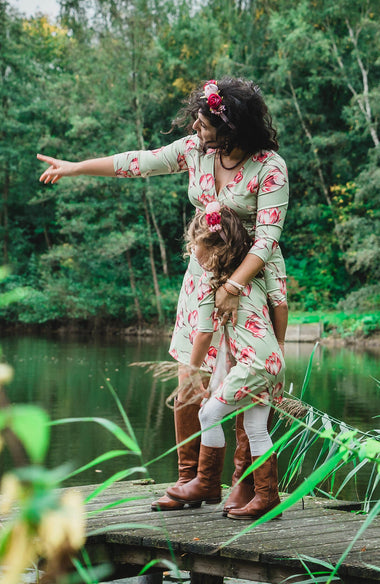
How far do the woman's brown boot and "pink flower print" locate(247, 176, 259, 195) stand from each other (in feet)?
2.43

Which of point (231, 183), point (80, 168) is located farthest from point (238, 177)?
point (80, 168)

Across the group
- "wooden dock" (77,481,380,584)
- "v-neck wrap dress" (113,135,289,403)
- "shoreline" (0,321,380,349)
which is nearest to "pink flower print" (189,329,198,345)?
"v-neck wrap dress" (113,135,289,403)

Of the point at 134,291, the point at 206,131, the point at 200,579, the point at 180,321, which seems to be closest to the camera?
the point at 206,131

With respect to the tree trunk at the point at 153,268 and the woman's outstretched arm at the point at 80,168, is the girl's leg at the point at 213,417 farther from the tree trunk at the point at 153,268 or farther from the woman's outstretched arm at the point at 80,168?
the tree trunk at the point at 153,268

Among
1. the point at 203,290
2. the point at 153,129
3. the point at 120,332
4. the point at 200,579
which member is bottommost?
the point at 120,332

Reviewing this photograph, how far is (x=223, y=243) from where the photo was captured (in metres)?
2.61

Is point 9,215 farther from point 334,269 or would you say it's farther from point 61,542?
point 61,542

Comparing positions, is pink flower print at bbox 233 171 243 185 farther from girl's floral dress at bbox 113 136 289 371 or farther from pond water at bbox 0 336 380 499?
pond water at bbox 0 336 380 499

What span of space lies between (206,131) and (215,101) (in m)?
0.12

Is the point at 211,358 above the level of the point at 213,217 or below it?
below

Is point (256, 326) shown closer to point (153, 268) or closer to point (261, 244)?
point (261, 244)

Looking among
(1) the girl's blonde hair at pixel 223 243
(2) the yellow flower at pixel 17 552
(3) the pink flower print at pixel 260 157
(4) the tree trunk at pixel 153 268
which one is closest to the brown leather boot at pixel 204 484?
(1) the girl's blonde hair at pixel 223 243

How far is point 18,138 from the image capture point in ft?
82.2

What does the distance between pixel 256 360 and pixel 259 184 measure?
58 cm
